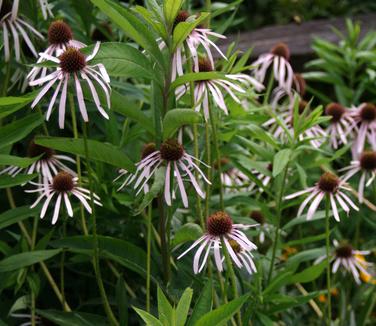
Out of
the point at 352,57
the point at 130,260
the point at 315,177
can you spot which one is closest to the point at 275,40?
the point at 352,57

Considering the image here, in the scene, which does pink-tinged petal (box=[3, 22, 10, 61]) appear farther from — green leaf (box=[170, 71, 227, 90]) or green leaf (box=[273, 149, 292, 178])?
green leaf (box=[273, 149, 292, 178])

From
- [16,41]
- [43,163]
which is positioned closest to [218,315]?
[43,163]

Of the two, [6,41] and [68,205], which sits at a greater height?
[6,41]

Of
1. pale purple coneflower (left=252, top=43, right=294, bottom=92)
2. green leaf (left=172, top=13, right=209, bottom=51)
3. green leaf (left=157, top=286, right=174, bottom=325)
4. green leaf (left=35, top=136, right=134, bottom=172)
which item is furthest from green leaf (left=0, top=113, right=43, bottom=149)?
pale purple coneflower (left=252, top=43, right=294, bottom=92)

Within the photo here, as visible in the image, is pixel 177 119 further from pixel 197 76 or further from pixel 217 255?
pixel 217 255

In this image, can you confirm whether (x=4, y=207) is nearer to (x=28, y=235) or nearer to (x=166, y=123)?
(x=28, y=235)
